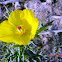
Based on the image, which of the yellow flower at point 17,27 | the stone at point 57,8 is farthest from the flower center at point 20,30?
the stone at point 57,8

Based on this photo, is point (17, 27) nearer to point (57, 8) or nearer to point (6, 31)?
point (6, 31)

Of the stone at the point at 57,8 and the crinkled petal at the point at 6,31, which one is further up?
the stone at the point at 57,8

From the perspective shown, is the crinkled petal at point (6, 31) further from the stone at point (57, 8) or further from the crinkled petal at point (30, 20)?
the stone at point (57, 8)

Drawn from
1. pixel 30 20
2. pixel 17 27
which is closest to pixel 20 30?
pixel 17 27

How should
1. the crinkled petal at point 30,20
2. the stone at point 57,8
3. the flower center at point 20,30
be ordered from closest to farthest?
1. the crinkled petal at point 30,20
2. the flower center at point 20,30
3. the stone at point 57,8

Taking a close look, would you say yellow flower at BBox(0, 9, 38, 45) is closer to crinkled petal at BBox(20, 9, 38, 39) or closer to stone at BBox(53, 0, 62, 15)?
crinkled petal at BBox(20, 9, 38, 39)

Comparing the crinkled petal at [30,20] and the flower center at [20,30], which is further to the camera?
the flower center at [20,30]

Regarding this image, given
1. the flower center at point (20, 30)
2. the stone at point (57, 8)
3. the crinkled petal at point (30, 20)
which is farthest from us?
the stone at point (57, 8)

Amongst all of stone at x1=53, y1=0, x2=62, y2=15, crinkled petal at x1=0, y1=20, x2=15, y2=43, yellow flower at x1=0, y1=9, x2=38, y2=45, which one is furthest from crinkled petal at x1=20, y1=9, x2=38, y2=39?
stone at x1=53, y1=0, x2=62, y2=15

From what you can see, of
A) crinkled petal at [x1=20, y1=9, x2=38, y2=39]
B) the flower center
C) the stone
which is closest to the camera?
crinkled petal at [x1=20, y1=9, x2=38, y2=39]
